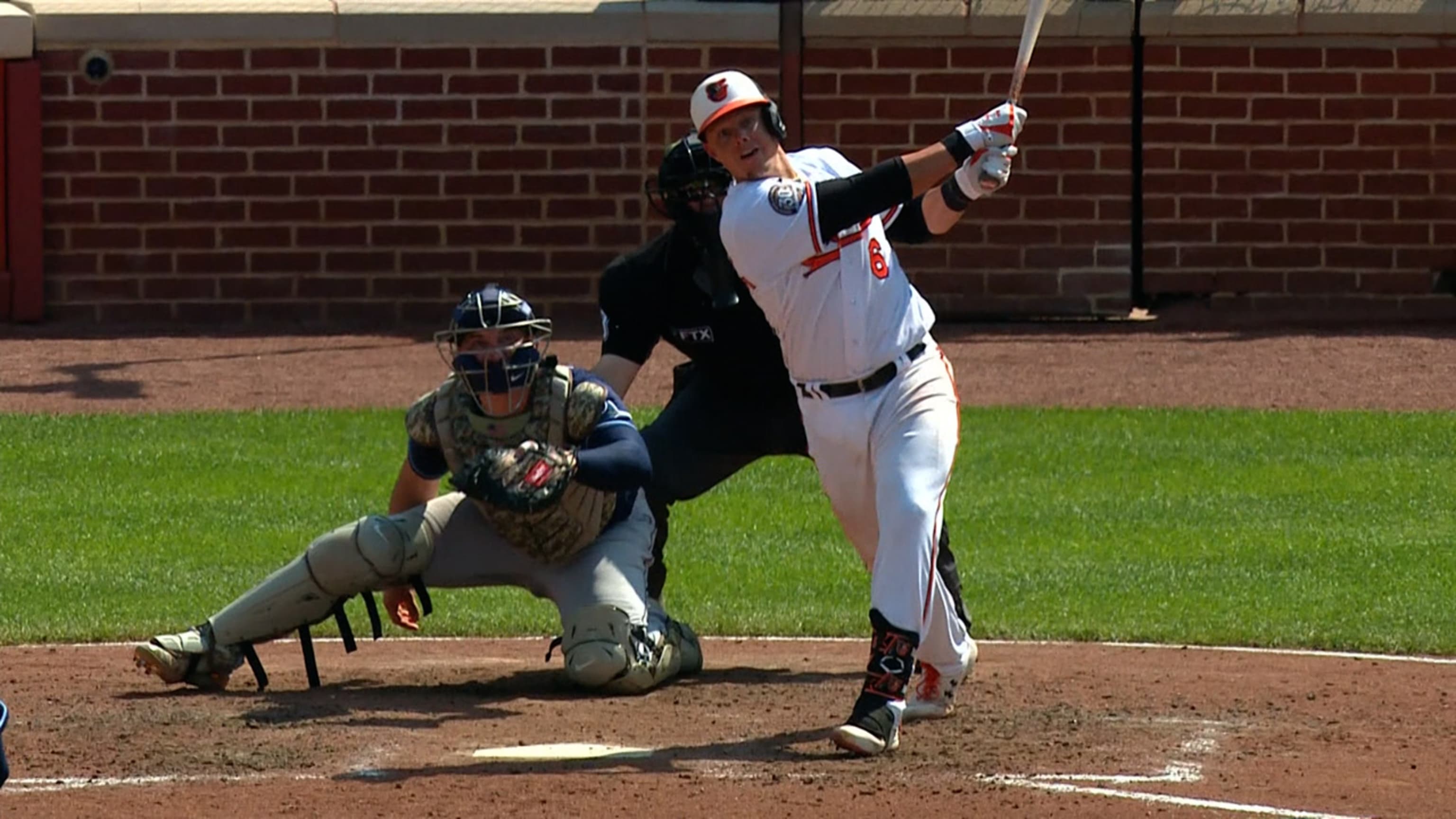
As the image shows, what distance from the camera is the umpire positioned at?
777cm

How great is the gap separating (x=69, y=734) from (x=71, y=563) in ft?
13.5

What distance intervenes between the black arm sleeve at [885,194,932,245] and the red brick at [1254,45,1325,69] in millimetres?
11632

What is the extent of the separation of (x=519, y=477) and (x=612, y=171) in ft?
38.2

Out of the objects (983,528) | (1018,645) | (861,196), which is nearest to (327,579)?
(861,196)

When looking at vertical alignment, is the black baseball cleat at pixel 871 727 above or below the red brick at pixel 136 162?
below

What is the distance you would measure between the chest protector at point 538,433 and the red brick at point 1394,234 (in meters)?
12.0

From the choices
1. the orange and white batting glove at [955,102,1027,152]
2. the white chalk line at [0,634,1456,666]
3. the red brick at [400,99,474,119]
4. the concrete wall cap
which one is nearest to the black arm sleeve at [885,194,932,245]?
the orange and white batting glove at [955,102,1027,152]

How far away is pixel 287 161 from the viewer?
1836 centimetres

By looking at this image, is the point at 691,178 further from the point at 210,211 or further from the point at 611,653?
the point at 210,211

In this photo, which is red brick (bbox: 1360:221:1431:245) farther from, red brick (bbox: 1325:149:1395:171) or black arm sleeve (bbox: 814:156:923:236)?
black arm sleeve (bbox: 814:156:923:236)

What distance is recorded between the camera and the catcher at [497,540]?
23.7 feet

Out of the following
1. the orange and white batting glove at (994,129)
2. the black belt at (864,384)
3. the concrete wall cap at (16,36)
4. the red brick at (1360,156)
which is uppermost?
the concrete wall cap at (16,36)

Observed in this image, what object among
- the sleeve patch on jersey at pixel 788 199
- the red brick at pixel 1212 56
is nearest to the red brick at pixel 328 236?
the red brick at pixel 1212 56

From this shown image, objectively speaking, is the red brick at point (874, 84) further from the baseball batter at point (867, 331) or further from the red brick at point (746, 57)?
the baseball batter at point (867, 331)
